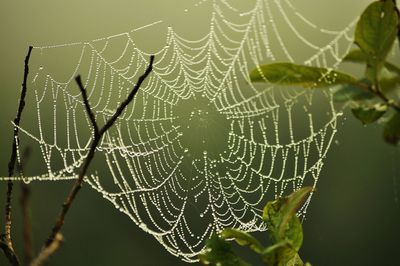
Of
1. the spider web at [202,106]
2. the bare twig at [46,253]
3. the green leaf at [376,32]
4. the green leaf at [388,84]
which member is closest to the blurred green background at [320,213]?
the spider web at [202,106]

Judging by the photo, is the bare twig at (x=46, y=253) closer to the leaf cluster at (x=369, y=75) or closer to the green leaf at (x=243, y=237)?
the green leaf at (x=243, y=237)

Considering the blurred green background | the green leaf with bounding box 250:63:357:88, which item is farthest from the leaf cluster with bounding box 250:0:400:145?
the blurred green background

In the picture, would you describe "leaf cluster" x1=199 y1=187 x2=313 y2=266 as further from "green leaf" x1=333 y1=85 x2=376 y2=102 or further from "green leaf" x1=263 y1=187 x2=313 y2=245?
"green leaf" x1=333 y1=85 x2=376 y2=102

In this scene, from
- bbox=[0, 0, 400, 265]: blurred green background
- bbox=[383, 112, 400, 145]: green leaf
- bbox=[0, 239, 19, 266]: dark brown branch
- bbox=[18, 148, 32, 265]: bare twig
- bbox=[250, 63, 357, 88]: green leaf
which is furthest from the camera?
bbox=[0, 0, 400, 265]: blurred green background

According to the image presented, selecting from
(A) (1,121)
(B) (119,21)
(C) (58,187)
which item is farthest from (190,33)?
(A) (1,121)

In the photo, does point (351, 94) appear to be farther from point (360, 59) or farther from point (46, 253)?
point (46, 253)

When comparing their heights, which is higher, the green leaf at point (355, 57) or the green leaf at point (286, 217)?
the green leaf at point (355, 57)
